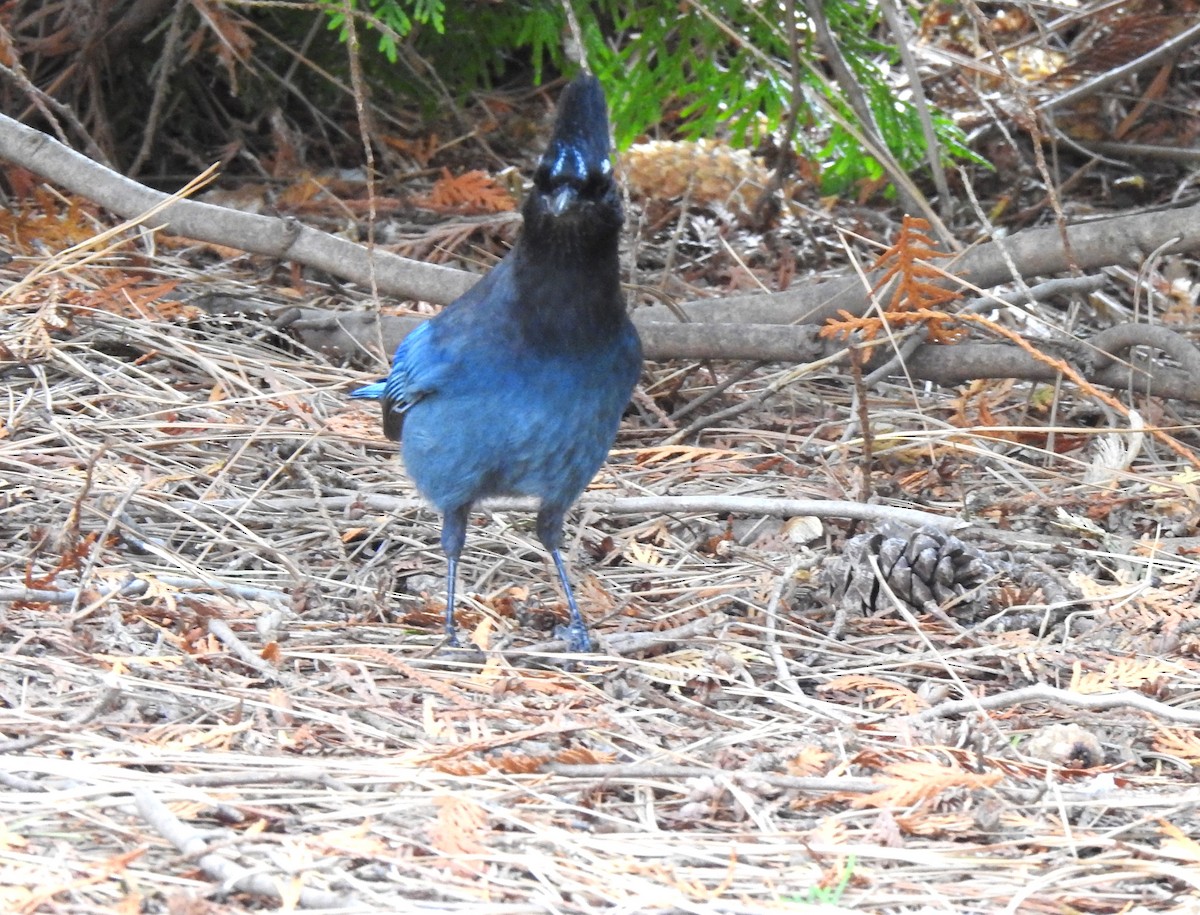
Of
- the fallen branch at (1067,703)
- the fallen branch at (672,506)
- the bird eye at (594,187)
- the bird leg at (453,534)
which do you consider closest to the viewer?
the fallen branch at (1067,703)

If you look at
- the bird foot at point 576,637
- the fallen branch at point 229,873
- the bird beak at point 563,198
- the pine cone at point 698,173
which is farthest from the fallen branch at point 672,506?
the pine cone at point 698,173

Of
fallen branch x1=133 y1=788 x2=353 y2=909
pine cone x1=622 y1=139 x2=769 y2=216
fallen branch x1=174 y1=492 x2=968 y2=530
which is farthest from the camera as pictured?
pine cone x1=622 y1=139 x2=769 y2=216

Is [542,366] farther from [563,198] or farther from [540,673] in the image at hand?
[540,673]

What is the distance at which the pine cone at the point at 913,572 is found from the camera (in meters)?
3.35

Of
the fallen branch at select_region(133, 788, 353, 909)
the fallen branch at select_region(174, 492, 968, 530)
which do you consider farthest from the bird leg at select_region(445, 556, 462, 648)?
the fallen branch at select_region(133, 788, 353, 909)

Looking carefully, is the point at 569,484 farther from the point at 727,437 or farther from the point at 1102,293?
the point at 1102,293

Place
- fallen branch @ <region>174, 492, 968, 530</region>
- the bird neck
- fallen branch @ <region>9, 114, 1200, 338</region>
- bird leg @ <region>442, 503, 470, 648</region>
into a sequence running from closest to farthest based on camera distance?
1. the bird neck
2. bird leg @ <region>442, 503, 470, 648</region>
3. fallen branch @ <region>174, 492, 968, 530</region>
4. fallen branch @ <region>9, 114, 1200, 338</region>

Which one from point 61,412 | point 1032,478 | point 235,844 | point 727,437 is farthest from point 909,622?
point 61,412

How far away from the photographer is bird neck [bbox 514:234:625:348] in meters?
3.25

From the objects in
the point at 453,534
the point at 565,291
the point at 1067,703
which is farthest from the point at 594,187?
the point at 1067,703

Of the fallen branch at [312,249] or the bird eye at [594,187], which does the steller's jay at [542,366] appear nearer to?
the bird eye at [594,187]

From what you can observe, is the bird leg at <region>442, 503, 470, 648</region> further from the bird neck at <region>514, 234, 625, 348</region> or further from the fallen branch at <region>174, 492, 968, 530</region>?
the bird neck at <region>514, 234, 625, 348</region>

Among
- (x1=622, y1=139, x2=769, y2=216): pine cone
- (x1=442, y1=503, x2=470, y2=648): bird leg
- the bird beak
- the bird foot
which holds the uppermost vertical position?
the bird beak

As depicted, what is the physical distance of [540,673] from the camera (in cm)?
304
